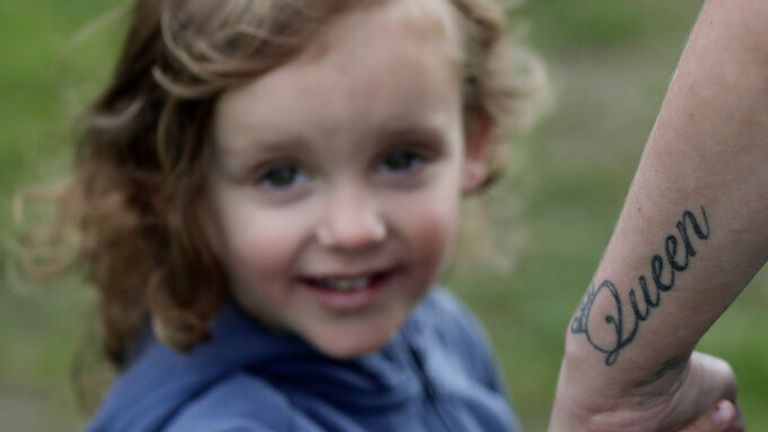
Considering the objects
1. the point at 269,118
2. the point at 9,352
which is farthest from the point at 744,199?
the point at 9,352

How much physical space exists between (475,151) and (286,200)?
633 millimetres

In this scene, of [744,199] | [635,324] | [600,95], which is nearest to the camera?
[744,199]

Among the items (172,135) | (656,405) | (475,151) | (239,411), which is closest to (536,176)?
(475,151)

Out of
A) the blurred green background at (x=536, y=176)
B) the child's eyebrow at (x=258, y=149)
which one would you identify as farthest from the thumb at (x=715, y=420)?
the blurred green background at (x=536, y=176)

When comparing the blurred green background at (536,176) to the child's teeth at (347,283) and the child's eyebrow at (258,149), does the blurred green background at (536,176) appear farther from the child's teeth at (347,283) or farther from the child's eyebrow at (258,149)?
the child's teeth at (347,283)

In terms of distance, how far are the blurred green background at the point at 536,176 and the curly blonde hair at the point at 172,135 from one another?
0.80 ft

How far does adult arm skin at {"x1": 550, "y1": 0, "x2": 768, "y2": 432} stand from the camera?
78.8 inches

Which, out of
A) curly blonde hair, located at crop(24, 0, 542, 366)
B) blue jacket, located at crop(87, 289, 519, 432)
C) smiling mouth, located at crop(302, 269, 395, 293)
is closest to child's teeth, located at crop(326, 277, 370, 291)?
smiling mouth, located at crop(302, 269, 395, 293)

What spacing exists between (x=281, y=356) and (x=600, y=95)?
175 inches

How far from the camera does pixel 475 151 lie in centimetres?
349

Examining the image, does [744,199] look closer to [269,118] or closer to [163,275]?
[269,118]

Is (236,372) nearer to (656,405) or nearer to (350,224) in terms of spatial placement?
(350,224)

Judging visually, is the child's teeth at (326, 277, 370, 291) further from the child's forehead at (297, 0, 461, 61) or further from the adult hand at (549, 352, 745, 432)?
the adult hand at (549, 352, 745, 432)

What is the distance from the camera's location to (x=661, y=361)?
89.2 inches
